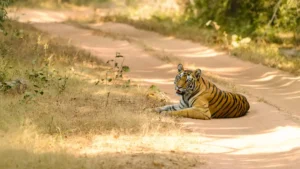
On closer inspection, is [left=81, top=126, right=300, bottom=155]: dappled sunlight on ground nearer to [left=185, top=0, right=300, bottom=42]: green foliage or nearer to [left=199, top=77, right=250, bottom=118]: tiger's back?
[left=199, top=77, right=250, bottom=118]: tiger's back

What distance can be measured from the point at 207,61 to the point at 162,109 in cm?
797

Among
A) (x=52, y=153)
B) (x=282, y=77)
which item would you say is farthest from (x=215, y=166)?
(x=282, y=77)

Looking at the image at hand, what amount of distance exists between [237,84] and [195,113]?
443 centimetres

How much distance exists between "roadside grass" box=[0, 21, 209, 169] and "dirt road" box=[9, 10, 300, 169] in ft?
1.91

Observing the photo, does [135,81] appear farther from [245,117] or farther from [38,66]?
[245,117]

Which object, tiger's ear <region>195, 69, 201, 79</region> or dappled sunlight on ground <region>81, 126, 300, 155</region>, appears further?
tiger's ear <region>195, 69, 201, 79</region>

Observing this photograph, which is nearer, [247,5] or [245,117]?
[245,117]

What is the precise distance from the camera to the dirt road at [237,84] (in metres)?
8.11

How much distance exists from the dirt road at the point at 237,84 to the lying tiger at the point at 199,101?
0.19 m

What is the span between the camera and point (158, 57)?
17719 mm

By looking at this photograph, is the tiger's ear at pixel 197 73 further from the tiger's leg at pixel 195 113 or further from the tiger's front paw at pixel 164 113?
the tiger's front paw at pixel 164 113

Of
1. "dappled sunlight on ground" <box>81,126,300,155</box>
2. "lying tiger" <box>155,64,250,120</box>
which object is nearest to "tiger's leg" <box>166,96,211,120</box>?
"lying tiger" <box>155,64,250,120</box>

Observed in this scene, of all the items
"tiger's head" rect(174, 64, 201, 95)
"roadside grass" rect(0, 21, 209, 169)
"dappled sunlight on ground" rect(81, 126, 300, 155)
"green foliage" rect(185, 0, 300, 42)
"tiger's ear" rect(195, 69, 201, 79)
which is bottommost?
"dappled sunlight on ground" rect(81, 126, 300, 155)

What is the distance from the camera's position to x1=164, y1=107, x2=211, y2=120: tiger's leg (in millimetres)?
10166
